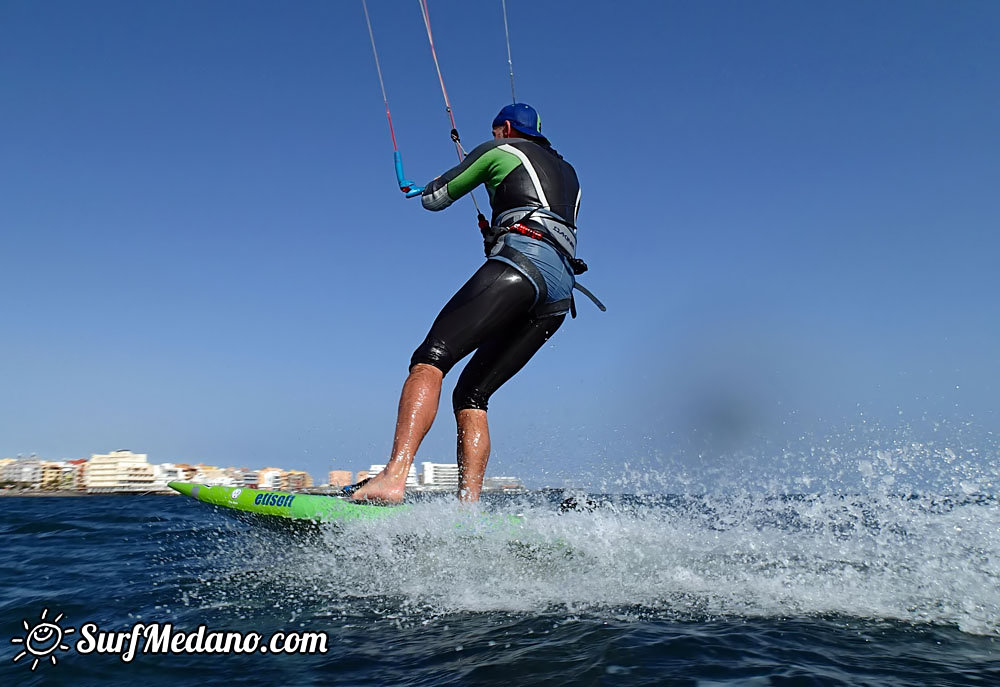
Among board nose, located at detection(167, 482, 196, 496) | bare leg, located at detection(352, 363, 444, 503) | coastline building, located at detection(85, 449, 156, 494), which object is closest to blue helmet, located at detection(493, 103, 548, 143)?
bare leg, located at detection(352, 363, 444, 503)

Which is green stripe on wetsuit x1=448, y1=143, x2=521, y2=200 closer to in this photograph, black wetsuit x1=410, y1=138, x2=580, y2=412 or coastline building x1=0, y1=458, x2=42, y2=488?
black wetsuit x1=410, y1=138, x2=580, y2=412

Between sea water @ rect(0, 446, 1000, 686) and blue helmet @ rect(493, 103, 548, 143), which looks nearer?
sea water @ rect(0, 446, 1000, 686)

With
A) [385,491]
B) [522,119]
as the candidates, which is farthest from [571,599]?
[522,119]

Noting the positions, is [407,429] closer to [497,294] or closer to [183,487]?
[497,294]

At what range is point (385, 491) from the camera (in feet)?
11.1

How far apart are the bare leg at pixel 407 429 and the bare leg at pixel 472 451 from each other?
0.66 metres

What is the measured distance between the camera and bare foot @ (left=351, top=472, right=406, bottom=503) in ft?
11.0

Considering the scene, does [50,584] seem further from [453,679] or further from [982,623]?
[982,623]

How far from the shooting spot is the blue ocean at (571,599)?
202 centimetres

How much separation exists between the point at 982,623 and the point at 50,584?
4.83 m

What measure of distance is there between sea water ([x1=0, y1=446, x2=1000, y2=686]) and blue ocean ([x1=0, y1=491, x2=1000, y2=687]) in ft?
0.04

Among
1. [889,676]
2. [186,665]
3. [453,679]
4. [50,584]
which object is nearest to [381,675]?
[453,679]

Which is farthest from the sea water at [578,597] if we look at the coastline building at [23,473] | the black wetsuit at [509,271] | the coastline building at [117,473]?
the coastline building at [23,473]

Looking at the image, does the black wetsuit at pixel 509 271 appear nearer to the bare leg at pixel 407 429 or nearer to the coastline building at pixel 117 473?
the bare leg at pixel 407 429
